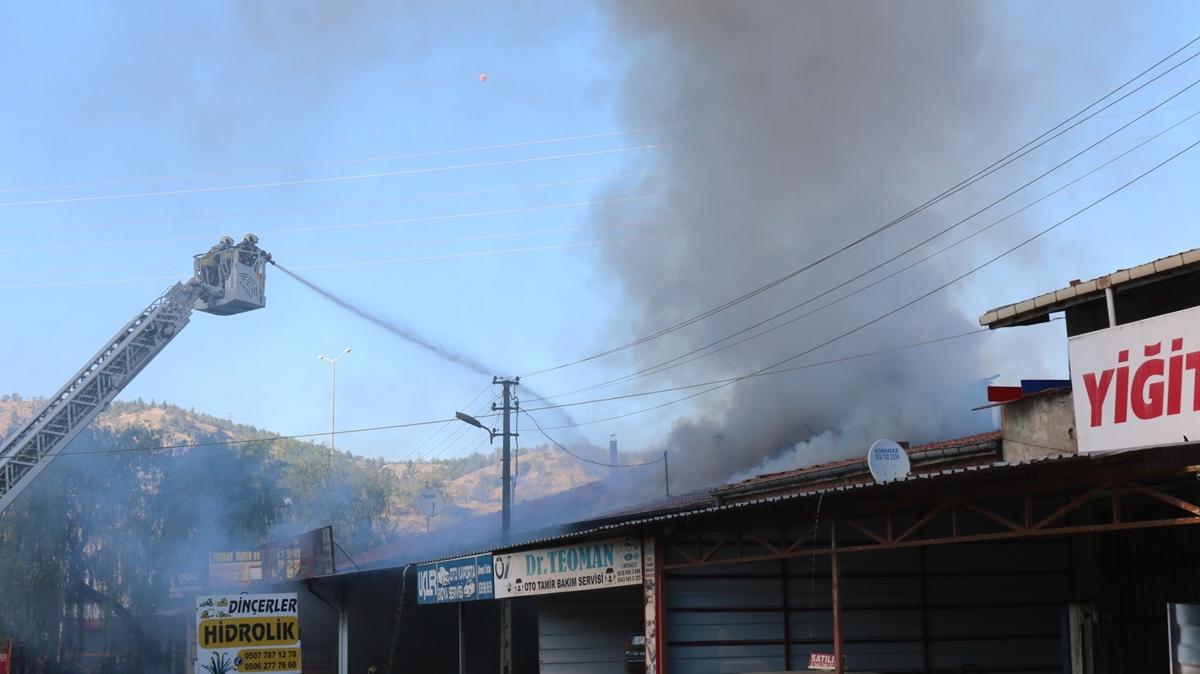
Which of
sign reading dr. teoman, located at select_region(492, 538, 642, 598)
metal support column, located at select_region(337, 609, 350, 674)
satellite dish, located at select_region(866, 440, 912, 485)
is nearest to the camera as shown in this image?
satellite dish, located at select_region(866, 440, 912, 485)

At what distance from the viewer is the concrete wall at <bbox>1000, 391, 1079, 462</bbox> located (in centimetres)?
1795

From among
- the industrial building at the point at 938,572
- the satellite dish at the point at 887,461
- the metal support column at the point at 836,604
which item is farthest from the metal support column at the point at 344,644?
the metal support column at the point at 836,604

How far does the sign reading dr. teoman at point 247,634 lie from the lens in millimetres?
16344

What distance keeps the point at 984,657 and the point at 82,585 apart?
26976 millimetres

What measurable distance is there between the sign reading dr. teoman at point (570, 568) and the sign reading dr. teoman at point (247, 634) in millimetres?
3980

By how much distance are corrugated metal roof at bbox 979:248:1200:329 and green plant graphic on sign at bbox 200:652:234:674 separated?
11.8m

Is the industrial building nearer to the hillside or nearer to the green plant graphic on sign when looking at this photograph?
the green plant graphic on sign

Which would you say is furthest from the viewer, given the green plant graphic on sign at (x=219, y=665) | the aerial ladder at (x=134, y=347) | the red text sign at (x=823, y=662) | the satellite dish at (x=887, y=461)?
the aerial ladder at (x=134, y=347)

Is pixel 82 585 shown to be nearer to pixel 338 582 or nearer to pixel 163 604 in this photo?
pixel 163 604

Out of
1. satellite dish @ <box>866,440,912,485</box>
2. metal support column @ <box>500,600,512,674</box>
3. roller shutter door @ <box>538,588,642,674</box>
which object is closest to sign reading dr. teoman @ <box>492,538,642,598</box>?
roller shutter door @ <box>538,588,642,674</box>

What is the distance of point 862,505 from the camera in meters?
14.3

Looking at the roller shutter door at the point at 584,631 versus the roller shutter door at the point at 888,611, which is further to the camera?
the roller shutter door at the point at 584,631

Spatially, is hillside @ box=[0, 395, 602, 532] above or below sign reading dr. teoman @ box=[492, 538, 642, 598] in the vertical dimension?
above

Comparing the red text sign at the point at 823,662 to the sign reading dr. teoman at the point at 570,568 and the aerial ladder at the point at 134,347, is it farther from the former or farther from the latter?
the aerial ladder at the point at 134,347
